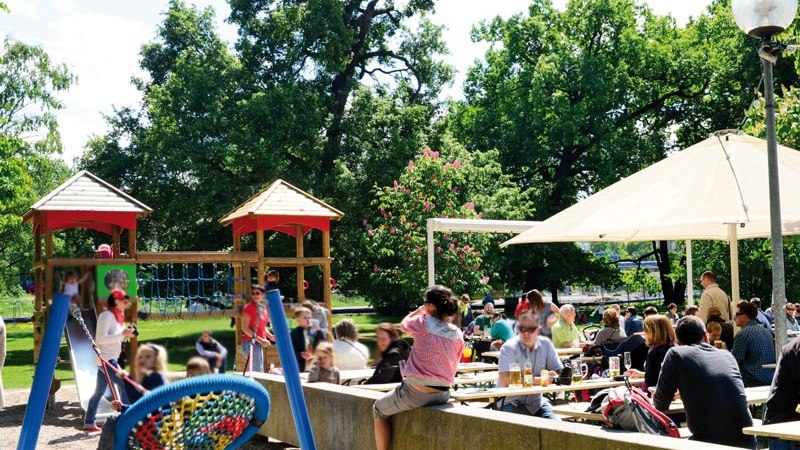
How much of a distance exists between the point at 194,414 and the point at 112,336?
1.16 feet

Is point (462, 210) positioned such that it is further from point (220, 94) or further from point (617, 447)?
point (617, 447)

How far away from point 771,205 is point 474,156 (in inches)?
995

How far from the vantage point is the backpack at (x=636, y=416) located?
5.92 metres

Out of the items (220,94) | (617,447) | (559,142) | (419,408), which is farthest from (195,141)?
(617,447)

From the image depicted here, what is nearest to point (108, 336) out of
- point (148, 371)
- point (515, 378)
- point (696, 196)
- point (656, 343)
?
point (148, 371)

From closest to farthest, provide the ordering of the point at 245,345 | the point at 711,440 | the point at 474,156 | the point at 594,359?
1. the point at 245,345
2. the point at 711,440
3. the point at 594,359
4. the point at 474,156

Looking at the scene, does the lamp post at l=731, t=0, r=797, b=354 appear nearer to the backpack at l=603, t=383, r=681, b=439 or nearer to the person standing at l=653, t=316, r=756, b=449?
the person standing at l=653, t=316, r=756, b=449

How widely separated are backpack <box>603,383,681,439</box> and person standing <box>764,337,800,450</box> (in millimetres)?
630

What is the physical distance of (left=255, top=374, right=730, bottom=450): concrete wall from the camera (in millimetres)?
5449

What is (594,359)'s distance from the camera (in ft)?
36.5

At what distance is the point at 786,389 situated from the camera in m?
5.82

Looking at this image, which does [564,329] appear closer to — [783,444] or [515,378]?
[515,378]

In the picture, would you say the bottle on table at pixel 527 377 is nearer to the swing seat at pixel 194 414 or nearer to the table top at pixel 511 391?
the table top at pixel 511 391

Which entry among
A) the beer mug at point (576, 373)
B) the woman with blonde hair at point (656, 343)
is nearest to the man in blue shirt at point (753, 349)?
the woman with blonde hair at point (656, 343)
